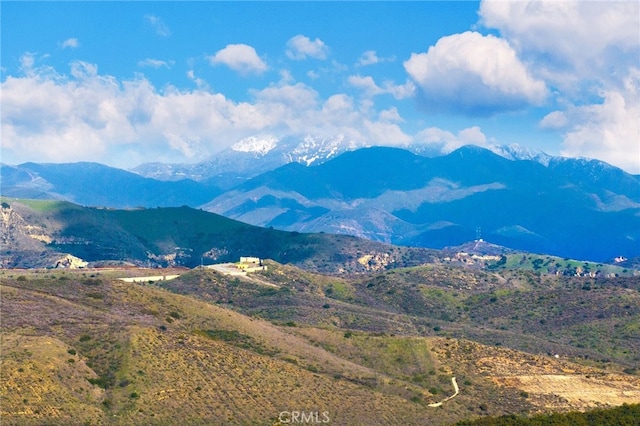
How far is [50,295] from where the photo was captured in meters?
127

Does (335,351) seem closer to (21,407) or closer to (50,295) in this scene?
(50,295)

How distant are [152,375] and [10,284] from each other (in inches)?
1971

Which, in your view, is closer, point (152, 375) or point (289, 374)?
point (152, 375)

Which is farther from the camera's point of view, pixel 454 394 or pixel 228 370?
pixel 454 394

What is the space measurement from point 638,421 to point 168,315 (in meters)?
71.8

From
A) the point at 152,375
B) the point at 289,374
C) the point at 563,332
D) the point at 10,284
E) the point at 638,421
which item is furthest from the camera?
the point at 563,332

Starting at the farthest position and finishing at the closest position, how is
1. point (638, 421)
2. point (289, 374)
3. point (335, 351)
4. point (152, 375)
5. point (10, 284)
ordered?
point (10, 284)
point (335, 351)
point (289, 374)
point (152, 375)
point (638, 421)

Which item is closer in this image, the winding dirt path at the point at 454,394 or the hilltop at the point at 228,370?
the hilltop at the point at 228,370

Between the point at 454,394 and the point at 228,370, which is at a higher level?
the point at 228,370

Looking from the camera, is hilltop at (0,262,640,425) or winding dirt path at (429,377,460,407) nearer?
hilltop at (0,262,640,425)

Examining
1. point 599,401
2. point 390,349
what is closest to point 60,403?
point 390,349

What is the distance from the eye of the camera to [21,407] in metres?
82.1

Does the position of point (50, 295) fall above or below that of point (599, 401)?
above

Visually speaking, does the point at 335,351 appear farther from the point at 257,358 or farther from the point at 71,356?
the point at 71,356
